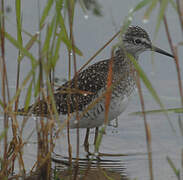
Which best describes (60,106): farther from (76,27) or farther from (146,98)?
(76,27)

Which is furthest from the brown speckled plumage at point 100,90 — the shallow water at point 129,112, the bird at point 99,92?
the shallow water at point 129,112

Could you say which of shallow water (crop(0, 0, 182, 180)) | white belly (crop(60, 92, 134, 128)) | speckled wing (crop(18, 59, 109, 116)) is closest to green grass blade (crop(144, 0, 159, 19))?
shallow water (crop(0, 0, 182, 180))

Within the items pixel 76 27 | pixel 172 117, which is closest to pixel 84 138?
pixel 172 117

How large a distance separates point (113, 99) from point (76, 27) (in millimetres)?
3632

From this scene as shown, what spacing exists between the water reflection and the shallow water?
3cm

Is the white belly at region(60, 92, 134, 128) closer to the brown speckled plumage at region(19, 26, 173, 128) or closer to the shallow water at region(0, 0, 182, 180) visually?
the brown speckled plumage at region(19, 26, 173, 128)

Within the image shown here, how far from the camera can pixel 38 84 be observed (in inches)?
158

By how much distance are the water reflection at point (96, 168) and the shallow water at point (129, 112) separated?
3cm

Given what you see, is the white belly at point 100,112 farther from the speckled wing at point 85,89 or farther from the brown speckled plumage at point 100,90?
the speckled wing at point 85,89

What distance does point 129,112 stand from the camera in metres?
7.60

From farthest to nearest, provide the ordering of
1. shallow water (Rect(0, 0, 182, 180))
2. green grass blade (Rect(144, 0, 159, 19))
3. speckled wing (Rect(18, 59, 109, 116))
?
1. speckled wing (Rect(18, 59, 109, 116))
2. shallow water (Rect(0, 0, 182, 180))
3. green grass blade (Rect(144, 0, 159, 19))

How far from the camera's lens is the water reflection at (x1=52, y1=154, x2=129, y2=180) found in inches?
220

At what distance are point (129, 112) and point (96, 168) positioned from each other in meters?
1.83

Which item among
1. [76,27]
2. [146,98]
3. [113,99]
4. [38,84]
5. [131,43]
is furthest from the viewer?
[76,27]
